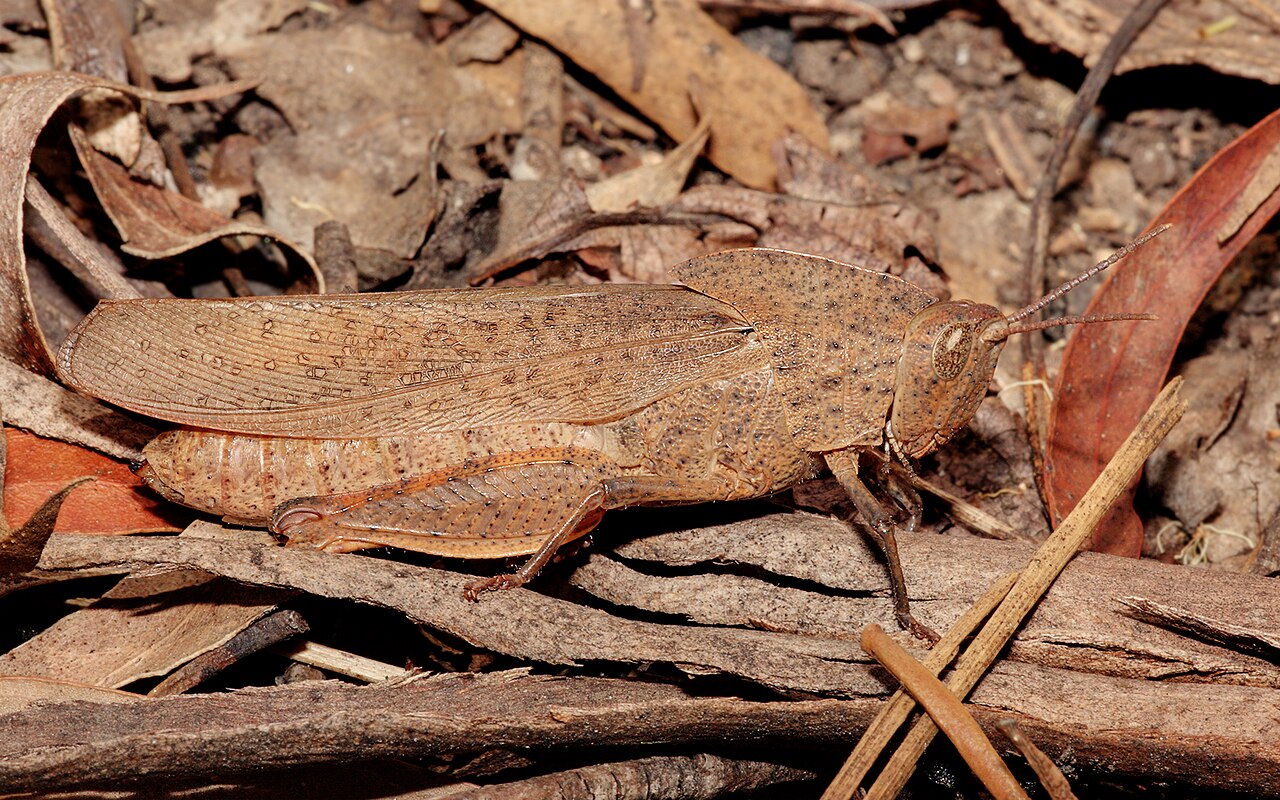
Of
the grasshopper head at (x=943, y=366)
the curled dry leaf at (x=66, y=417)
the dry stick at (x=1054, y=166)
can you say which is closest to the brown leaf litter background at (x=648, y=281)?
the curled dry leaf at (x=66, y=417)

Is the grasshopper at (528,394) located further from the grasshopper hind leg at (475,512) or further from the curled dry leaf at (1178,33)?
the curled dry leaf at (1178,33)

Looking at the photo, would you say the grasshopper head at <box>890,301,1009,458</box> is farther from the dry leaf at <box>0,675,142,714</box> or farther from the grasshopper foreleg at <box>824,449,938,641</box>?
the dry leaf at <box>0,675,142,714</box>

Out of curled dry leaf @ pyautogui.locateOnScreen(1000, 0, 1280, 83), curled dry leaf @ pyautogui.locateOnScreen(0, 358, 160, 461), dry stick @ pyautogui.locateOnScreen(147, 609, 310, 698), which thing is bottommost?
dry stick @ pyautogui.locateOnScreen(147, 609, 310, 698)

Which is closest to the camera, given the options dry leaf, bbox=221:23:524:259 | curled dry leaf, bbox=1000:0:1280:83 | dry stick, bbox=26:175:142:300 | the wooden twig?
the wooden twig

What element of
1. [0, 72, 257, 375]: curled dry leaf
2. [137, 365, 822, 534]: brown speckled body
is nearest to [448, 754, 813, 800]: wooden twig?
[137, 365, 822, 534]: brown speckled body

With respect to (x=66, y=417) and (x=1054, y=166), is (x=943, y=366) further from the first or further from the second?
(x=66, y=417)
